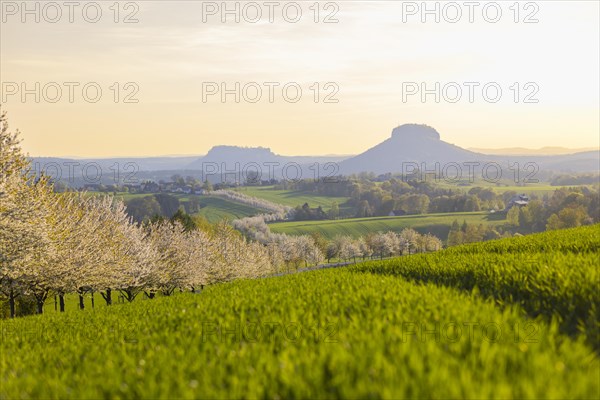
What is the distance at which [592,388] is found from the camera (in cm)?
490

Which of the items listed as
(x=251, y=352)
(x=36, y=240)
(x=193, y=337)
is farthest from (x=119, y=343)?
(x=36, y=240)

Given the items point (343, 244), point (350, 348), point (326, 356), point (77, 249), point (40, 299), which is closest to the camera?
point (326, 356)

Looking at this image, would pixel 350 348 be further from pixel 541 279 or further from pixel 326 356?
pixel 541 279

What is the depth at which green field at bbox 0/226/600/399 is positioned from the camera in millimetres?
5223

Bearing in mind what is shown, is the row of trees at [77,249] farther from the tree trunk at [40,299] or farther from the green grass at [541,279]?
the green grass at [541,279]

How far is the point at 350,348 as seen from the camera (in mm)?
6609

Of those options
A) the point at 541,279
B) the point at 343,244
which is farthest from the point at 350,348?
the point at 343,244

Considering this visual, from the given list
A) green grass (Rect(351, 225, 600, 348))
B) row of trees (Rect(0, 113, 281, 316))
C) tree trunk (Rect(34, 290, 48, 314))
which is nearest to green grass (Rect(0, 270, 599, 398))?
green grass (Rect(351, 225, 600, 348))

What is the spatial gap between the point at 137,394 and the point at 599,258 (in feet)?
38.3

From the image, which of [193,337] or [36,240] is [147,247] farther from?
[193,337]

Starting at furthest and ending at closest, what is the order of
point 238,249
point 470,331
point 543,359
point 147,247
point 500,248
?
point 238,249 < point 147,247 < point 500,248 < point 470,331 < point 543,359

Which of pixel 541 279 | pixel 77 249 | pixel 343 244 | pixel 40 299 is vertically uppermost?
pixel 541 279

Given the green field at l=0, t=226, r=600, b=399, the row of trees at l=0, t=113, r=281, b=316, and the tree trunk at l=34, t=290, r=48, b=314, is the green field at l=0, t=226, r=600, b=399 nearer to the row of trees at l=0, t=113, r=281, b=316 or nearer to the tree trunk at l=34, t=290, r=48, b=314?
the row of trees at l=0, t=113, r=281, b=316

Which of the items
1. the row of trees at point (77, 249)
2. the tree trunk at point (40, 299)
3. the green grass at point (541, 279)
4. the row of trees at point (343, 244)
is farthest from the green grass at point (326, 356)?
the row of trees at point (343, 244)
